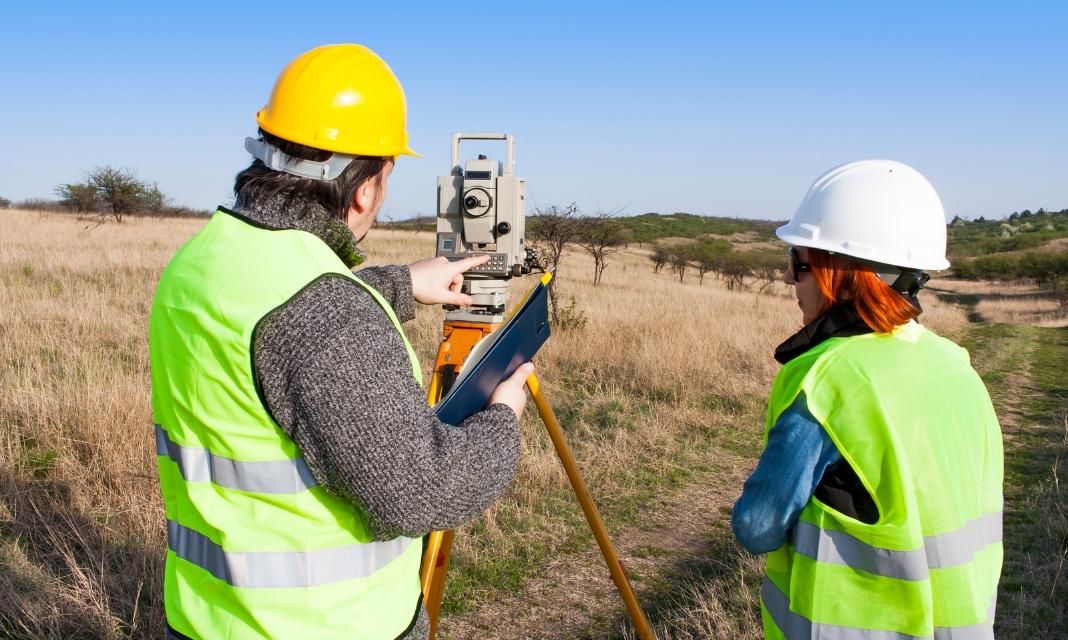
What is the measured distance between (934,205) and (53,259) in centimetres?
1320

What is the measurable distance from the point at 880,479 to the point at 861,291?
45cm

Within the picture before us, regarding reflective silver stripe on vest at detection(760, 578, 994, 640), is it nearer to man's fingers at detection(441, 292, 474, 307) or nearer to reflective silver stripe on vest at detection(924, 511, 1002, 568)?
reflective silver stripe on vest at detection(924, 511, 1002, 568)

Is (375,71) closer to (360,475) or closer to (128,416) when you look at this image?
(360,475)

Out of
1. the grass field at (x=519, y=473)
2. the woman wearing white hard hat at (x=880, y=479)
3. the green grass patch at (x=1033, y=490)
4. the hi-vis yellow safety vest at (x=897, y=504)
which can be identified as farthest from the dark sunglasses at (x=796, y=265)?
the green grass patch at (x=1033, y=490)

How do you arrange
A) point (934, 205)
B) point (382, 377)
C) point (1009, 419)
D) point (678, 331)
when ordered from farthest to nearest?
1. point (678, 331)
2. point (1009, 419)
3. point (934, 205)
4. point (382, 377)

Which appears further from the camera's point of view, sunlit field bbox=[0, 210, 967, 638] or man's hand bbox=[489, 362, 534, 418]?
sunlit field bbox=[0, 210, 967, 638]

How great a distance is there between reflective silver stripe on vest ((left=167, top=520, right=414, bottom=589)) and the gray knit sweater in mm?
56

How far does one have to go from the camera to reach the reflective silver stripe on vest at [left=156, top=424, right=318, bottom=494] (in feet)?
3.74

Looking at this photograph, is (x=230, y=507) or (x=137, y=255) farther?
(x=137, y=255)

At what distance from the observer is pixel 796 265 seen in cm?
176

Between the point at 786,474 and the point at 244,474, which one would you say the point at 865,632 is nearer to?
the point at 786,474

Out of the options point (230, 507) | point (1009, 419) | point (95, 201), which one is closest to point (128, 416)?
point (230, 507)

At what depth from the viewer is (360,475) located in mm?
1101

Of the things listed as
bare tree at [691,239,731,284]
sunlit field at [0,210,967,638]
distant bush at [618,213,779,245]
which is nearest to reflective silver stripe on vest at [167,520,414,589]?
sunlit field at [0,210,967,638]
